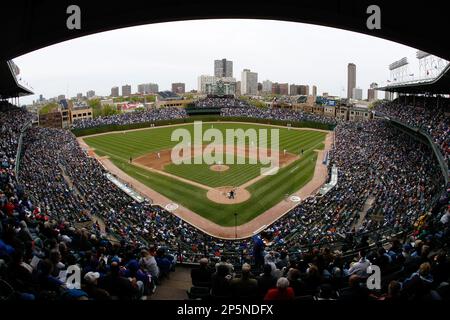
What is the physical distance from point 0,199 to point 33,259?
18.2 feet

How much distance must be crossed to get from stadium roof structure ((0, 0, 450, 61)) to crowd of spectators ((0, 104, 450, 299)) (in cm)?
415

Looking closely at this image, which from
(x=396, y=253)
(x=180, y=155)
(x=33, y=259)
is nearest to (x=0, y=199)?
(x=33, y=259)

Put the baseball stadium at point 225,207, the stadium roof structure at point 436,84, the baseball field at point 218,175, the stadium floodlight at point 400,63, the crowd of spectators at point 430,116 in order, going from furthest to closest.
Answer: the stadium floodlight at point 400,63 → the baseball field at point 218,175 → the crowd of spectators at point 430,116 → the stadium roof structure at point 436,84 → the baseball stadium at point 225,207

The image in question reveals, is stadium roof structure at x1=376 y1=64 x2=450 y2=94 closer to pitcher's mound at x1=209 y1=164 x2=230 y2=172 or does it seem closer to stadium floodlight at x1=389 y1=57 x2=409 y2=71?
pitcher's mound at x1=209 y1=164 x2=230 y2=172

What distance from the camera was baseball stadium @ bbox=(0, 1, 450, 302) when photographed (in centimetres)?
555

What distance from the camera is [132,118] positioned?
67.9 m

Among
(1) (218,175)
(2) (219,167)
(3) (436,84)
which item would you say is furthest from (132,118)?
(3) (436,84)

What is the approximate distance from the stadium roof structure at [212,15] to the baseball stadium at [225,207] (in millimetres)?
96

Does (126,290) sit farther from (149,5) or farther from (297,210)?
(297,210)

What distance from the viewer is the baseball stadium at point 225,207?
18.2 ft

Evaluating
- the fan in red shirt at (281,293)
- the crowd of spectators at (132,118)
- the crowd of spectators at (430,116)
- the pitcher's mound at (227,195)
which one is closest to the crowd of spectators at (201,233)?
the fan in red shirt at (281,293)
